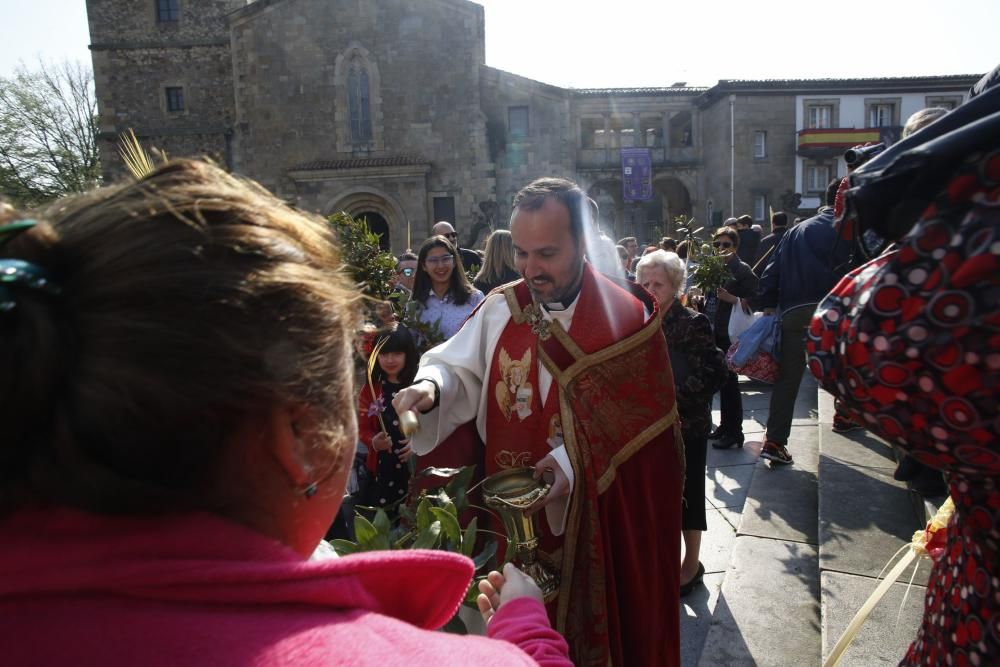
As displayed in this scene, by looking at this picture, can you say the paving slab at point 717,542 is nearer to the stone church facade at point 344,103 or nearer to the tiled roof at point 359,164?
the stone church facade at point 344,103

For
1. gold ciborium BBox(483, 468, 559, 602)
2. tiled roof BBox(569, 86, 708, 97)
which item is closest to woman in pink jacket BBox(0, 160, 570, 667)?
gold ciborium BBox(483, 468, 559, 602)

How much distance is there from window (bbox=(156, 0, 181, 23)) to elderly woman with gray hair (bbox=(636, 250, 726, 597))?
2773 centimetres

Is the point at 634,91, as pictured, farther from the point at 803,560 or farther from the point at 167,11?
the point at 803,560

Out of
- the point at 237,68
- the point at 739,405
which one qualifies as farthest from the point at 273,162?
the point at 739,405

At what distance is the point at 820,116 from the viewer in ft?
98.1

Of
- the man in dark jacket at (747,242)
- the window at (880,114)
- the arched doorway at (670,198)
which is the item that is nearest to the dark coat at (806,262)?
the man in dark jacket at (747,242)

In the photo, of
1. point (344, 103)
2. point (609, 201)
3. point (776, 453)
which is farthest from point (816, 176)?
point (776, 453)

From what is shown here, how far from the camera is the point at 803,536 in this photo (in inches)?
167

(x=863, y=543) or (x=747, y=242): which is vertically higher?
(x=747, y=242)

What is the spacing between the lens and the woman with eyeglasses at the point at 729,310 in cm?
627

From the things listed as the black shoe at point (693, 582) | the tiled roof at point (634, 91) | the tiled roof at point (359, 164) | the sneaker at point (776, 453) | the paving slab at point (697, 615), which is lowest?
the paving slab at point (697, 615)

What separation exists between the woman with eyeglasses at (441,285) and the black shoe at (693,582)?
2.43 meters

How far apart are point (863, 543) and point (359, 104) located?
73.6ft

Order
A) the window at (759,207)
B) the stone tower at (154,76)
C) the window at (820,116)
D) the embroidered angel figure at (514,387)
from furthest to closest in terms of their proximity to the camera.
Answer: the window at (820,116), the window at (759,207), the stone tower at (154,76), the embroidered angel figure at (514,387)
